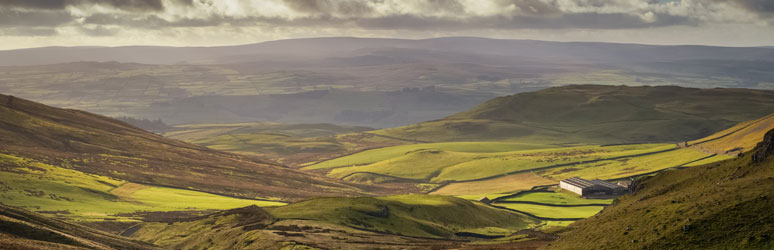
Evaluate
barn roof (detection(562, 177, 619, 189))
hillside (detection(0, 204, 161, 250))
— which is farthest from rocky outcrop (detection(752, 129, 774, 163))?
barn roof (detection(562, 177, 619, 189))

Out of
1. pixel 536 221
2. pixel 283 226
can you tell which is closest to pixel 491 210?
pixel 536 221

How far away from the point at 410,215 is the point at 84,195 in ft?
254

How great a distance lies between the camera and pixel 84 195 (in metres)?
158

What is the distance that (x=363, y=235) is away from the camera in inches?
4058

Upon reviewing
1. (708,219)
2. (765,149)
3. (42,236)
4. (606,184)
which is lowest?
(606,184)

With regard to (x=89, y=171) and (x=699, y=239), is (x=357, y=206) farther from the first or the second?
(x=89, y=171)

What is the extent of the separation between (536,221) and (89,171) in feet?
391

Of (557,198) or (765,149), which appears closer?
(765,149)

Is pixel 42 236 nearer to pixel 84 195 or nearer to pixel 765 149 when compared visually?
pixel 765 149

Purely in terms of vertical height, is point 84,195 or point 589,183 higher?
point 84,195

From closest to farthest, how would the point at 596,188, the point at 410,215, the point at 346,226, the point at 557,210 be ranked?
1. the point at 346,226
2. the point at 410,215
3. the point at 557,210
4. the point at 596,188

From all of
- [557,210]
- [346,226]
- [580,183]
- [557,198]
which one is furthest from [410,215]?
[580,183]

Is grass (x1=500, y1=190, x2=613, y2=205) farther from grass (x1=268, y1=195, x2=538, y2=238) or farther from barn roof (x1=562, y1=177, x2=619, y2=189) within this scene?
grass (x1=268, y1=195, x2=538, y2=238)

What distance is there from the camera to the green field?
141250 millimetres
